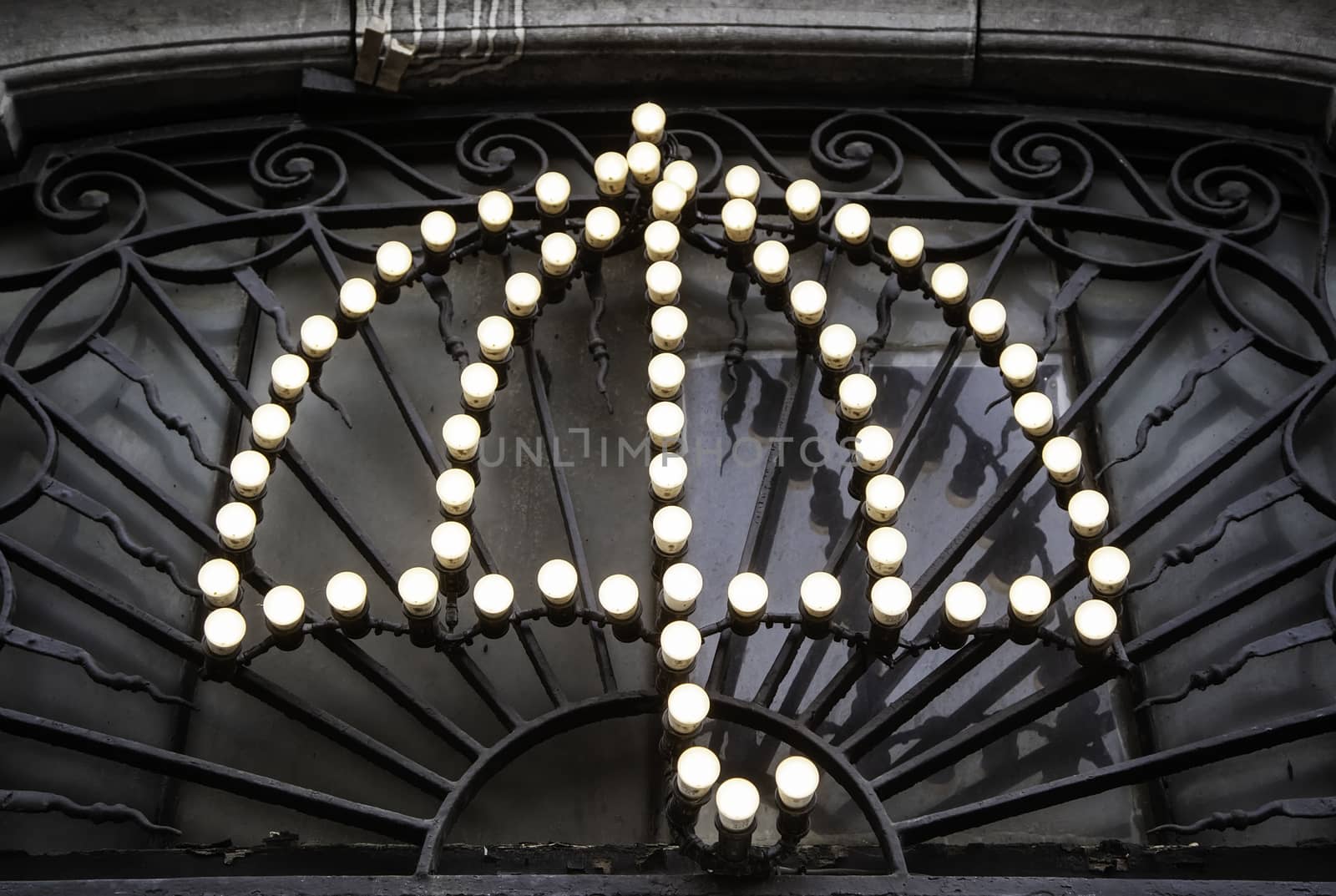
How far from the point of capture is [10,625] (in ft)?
10.7

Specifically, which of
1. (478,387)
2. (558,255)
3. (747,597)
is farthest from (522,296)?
(747,597)

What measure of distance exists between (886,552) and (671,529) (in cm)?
46

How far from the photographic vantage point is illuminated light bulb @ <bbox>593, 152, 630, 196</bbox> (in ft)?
12.8

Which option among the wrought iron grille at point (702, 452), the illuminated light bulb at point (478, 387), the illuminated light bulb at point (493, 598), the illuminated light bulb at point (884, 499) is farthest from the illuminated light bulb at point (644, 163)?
the illuminated light bulb at point (493, 598)

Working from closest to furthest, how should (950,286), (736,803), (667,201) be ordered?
(736,803) < (950,286) < (667,201)

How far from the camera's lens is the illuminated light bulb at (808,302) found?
11.9 feet

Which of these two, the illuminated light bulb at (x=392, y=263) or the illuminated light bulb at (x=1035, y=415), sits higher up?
the illuminated light bulb at (x=392, y=263)

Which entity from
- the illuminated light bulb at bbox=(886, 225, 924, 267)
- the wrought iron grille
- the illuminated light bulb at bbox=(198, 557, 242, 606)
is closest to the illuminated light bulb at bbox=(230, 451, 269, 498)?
the wrought iron grille

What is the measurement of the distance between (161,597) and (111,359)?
2.01ft

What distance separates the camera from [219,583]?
3143 mm

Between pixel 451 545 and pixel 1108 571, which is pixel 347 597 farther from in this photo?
pixel 1108 571

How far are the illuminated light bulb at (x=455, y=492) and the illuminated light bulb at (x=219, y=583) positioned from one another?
46 centimetres

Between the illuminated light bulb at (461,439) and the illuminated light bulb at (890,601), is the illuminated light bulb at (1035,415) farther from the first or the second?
the illuminated light bulb at (461,439)

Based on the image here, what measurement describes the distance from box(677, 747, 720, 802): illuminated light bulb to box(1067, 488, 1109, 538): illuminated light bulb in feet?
3.30
